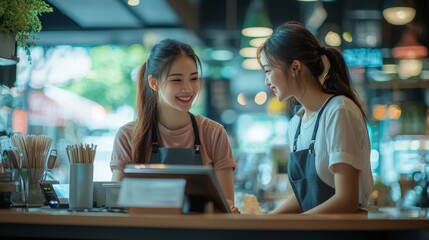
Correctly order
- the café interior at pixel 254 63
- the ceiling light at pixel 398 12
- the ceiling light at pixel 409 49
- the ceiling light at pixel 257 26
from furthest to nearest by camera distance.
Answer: the ceiling light at pixel 398 12, the ceiling light at pixel 409 49, the ceiling light at pixel 257 26, the café interior at pixel 254 63

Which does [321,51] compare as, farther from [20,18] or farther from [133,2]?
[133,2]

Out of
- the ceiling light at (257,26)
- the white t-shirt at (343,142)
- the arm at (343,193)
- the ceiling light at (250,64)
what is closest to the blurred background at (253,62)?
the ceiling light at (257,26)

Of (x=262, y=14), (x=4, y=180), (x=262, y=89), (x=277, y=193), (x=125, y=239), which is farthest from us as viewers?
(x=262, y=89)

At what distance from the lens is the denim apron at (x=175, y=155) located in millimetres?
3264

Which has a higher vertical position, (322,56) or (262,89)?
(262,89)

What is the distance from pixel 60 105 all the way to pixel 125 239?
5.82 metres

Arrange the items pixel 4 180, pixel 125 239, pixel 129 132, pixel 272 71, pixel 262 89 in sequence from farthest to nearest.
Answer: pixel 262 89, pixel 129 132, pixel 272 71, pixel 4 180, pixel 125 239

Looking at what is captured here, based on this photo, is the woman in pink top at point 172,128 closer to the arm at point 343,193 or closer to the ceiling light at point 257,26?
the arm at point 343,193

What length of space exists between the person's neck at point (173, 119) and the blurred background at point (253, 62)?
113 inches

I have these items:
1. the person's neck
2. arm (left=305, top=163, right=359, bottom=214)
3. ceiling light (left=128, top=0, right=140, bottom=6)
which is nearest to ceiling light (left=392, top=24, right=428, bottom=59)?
ceiling light (left=128, top=0, right=140, bottom=6)

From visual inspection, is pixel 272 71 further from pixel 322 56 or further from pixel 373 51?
pixel 373 51

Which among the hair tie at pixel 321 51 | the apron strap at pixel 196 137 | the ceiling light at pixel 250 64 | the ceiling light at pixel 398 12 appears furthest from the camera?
the ceiling light at pixel 250 64

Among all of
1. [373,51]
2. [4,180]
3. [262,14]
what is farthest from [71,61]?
[4,180]

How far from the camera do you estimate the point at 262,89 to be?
1112cm
